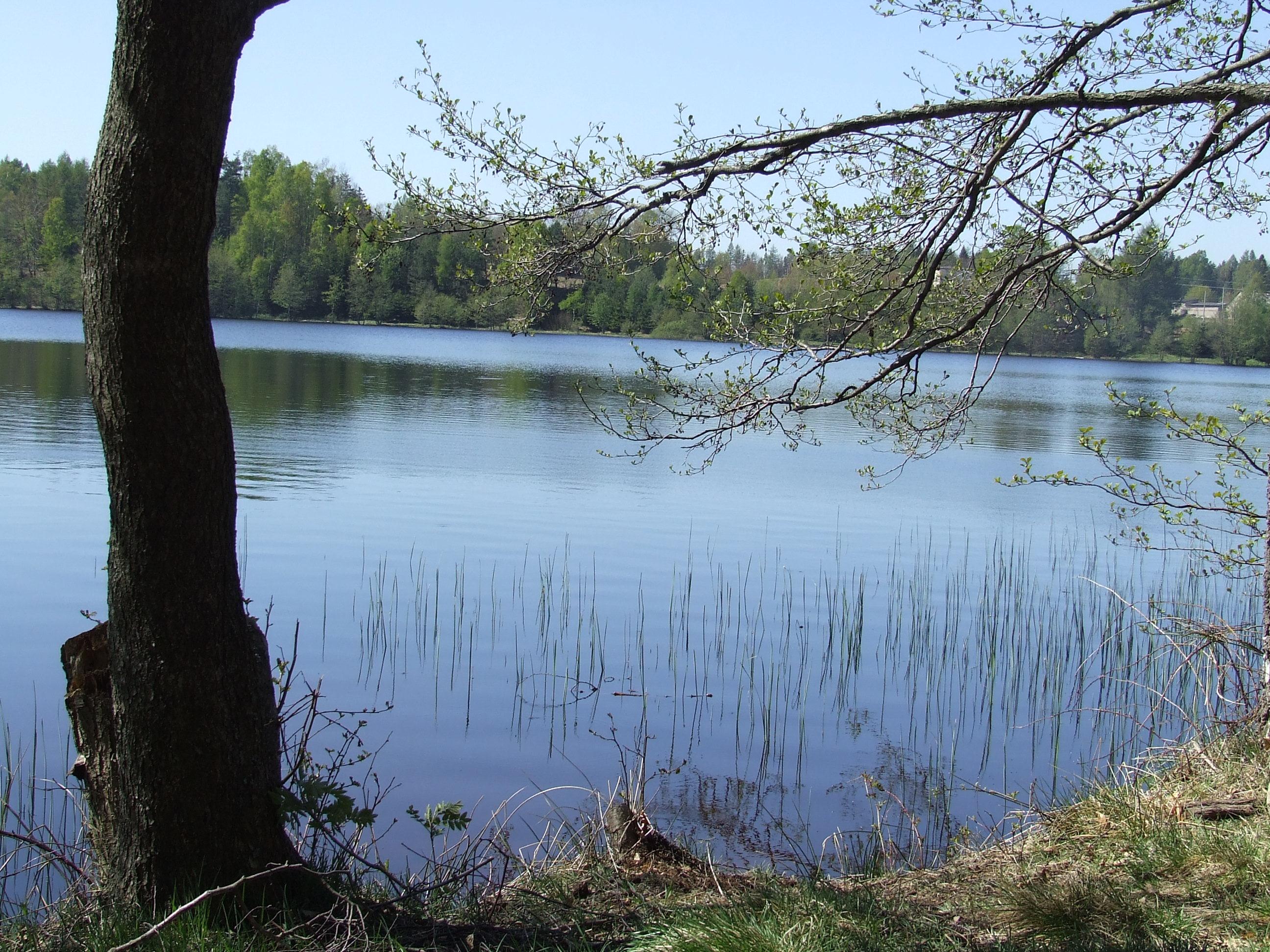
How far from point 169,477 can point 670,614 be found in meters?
7.47

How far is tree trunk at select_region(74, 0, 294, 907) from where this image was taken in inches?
127

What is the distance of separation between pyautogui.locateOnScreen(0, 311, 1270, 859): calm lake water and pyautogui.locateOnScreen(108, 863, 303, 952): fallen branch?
243cm

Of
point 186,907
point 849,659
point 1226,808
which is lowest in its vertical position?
point 849,659

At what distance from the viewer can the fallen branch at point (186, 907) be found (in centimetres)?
294

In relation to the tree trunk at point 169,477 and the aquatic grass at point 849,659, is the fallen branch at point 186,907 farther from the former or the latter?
the aquatic grass at point 849,659

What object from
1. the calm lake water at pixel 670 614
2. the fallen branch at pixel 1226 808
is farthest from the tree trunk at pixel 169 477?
the fallen branch at pixel 1226 808

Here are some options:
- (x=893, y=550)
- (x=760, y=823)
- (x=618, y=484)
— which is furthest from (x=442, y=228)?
(x=618, y=484)

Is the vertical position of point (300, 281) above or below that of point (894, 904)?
above

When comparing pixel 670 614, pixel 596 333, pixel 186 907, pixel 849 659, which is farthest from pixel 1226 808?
pixel 596 333

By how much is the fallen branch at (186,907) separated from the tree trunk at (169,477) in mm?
143

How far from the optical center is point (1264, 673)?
5.70m

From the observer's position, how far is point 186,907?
296 centimetres

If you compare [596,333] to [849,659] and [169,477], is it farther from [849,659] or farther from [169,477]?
[169,477]

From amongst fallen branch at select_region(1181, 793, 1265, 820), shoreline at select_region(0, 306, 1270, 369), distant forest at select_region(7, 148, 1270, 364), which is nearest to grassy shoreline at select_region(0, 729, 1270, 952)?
fallen branch at select_region(1181, 793, 1265, 820)
